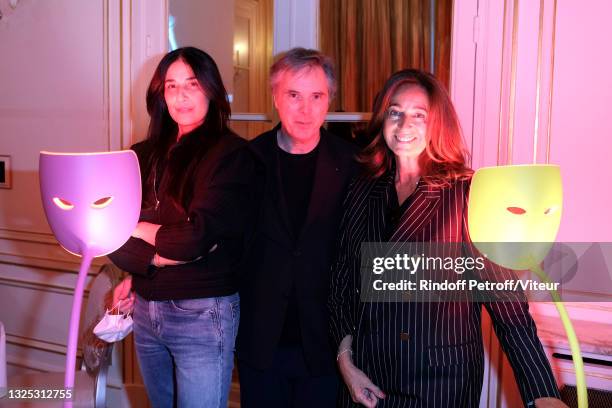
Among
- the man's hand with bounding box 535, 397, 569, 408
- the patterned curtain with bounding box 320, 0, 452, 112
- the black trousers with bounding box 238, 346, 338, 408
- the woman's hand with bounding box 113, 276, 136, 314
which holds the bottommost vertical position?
the black trousers with bounding box 238, 346, 338, 408

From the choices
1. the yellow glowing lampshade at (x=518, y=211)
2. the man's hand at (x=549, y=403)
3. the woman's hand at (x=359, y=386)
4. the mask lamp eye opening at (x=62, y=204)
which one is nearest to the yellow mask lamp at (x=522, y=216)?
the yellow glowing lampshade at (x=518, y=211)

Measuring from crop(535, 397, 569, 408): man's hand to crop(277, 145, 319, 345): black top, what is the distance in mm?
688

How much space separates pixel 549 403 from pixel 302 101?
3.16ft

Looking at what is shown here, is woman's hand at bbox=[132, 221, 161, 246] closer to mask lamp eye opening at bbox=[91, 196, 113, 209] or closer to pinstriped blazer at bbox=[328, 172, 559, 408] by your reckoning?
mask lamp eye opening at bbox=[91, 196, 113, 209]

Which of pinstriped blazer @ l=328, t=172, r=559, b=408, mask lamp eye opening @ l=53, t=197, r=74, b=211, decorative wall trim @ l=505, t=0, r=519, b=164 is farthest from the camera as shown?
decorative wall trim @ l=505, t=0, r=519, b=164

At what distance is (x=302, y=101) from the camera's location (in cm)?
172

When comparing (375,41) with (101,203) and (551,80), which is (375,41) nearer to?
(551,80)

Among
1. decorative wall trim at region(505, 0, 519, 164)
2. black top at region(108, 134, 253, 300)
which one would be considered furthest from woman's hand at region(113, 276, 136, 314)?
decorative wall trim at region(505, 0, 519, 164)

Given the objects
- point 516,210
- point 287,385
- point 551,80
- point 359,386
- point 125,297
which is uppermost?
point 551,80

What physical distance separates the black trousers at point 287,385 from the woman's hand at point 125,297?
35 centimetres

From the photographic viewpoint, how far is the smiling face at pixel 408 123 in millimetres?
1481

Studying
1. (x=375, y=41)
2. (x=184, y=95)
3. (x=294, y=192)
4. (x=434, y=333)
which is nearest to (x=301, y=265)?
(x=294, y=192)

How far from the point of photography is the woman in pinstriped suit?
1419 millimetres

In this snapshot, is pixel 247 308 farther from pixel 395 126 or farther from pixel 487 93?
pixel 487 93
